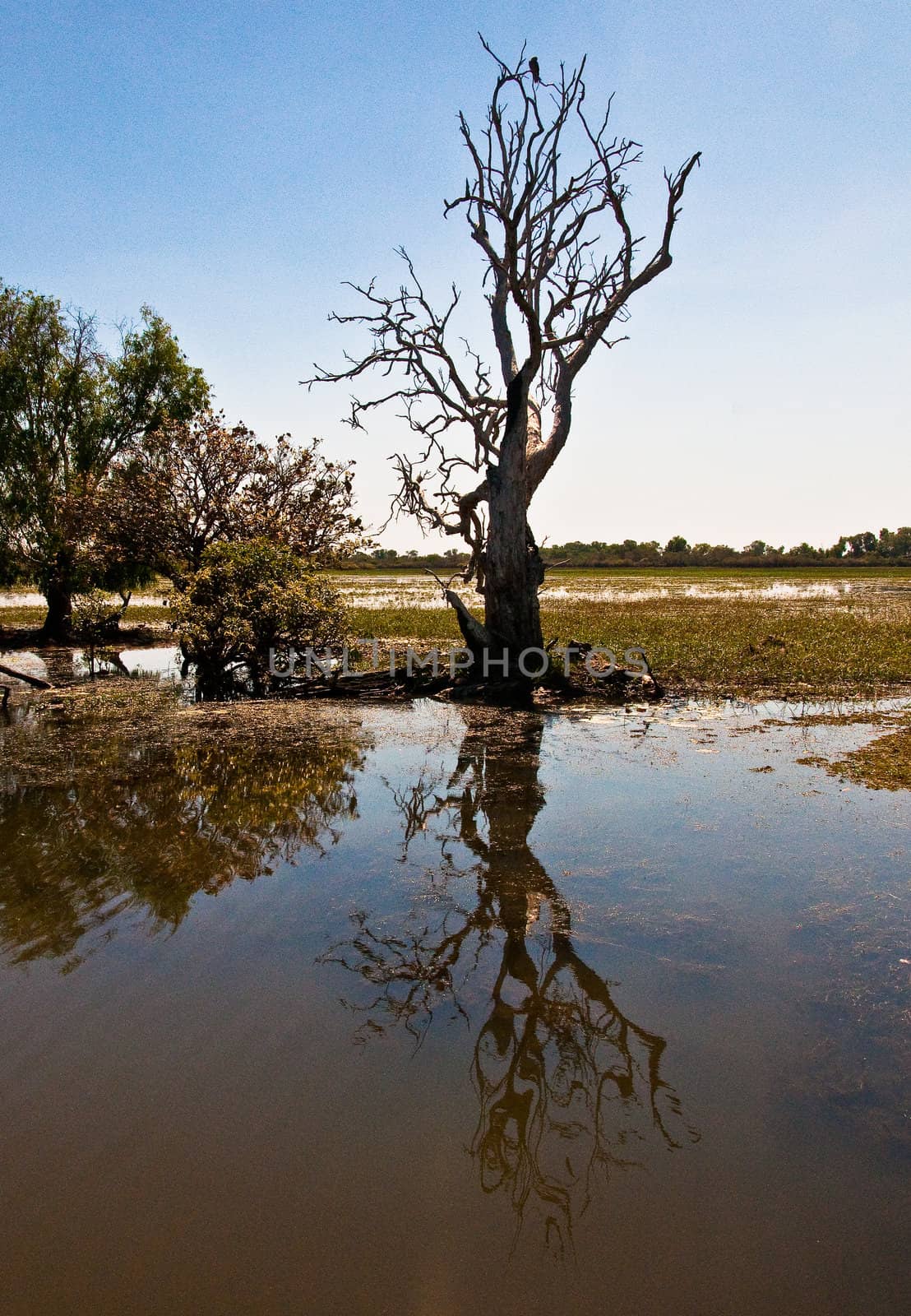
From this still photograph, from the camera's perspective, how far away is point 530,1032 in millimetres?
4062

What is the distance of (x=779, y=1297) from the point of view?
2.66m

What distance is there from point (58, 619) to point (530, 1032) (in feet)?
76.8

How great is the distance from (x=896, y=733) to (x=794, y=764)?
207cm

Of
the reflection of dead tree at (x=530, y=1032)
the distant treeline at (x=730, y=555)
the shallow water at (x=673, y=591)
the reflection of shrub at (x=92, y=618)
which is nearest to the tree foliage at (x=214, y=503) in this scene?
the reflection of shrub at (x=92, y=618)

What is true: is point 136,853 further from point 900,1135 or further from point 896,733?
point 896,733

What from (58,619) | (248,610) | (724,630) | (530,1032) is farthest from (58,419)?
(530,1032)

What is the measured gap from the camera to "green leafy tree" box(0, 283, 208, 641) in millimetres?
22859

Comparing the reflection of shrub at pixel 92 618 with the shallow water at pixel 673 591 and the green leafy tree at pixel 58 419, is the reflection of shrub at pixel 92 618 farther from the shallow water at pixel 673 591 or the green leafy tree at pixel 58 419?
the shallow water at pixel 673 591

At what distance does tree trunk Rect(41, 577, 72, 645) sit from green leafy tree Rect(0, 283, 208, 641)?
0.08 feet

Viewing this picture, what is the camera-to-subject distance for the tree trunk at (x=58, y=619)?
2386cm

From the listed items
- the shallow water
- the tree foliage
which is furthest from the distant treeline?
the tree foliage

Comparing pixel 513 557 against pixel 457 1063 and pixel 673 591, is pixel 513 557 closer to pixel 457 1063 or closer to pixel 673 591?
pixel 457 1063

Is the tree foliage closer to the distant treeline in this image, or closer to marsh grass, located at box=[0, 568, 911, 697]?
marsh grass, located at box=[0, 568, 911, 697]

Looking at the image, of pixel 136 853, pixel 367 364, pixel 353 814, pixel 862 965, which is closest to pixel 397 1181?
pixel 862 965
